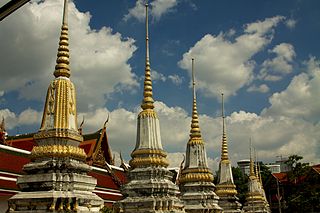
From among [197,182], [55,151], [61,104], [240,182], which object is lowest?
[197,182]

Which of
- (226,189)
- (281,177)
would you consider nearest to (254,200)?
(226,189)

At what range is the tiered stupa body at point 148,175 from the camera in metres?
13.7

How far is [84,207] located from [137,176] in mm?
3306

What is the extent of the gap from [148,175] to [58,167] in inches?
143

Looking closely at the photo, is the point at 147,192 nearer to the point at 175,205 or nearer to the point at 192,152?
the point at 175,205

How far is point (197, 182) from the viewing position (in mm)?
18328

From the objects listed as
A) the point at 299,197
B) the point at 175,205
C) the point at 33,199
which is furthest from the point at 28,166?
the point at 299,197

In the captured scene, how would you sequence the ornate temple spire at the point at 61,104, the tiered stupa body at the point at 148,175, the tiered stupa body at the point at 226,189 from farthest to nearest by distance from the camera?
the tiered stupa body at the point at 226,189
the tiered stupa body at the point at 148,175
the ornate temple spire at the point at 61,104

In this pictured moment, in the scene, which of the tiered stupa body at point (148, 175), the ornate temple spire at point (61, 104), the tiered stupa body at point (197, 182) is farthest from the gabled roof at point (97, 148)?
the ornate temple spire at point (61, 104)

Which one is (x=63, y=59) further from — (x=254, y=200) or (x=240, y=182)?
(x=240, y=182)

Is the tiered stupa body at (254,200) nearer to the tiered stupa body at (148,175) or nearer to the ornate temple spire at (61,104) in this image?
the tiered stupa body at (148,175)

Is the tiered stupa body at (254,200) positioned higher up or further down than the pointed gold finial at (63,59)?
further down

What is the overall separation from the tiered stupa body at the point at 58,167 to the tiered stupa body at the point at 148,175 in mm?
2106

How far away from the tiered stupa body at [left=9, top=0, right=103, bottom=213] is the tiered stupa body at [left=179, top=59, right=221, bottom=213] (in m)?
6.95
